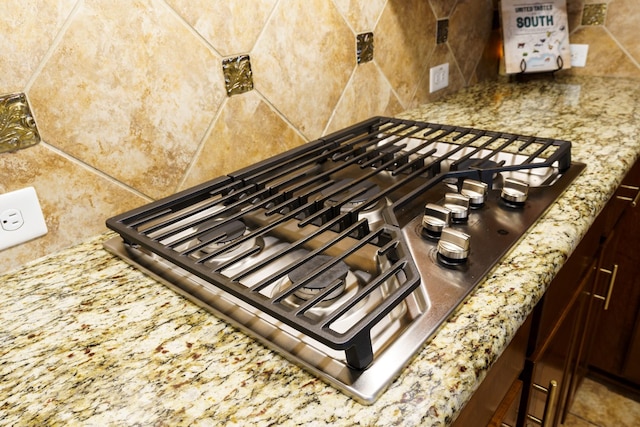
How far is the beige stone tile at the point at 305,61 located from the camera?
3.45 feet

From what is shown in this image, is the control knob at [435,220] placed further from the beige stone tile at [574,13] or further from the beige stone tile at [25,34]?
the beige stone tile at [574,13]

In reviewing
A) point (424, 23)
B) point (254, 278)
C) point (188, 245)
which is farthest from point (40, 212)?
point (424, 23)

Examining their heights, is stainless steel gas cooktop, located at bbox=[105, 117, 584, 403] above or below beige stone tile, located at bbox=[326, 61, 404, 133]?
below

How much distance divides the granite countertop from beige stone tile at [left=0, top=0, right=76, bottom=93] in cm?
30

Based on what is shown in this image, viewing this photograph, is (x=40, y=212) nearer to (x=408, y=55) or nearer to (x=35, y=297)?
(x=35, y=297)

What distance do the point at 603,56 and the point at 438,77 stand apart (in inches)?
26.3

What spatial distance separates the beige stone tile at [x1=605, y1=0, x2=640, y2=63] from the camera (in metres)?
1.64

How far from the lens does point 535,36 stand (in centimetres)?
169

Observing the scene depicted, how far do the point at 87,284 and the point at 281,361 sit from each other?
1.19 ft

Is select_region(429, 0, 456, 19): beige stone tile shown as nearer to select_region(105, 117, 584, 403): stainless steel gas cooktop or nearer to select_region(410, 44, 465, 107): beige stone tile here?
select_region(410, 44, 465, 107): beige stone tile

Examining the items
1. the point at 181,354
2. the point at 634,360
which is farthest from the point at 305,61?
the point at 634,360

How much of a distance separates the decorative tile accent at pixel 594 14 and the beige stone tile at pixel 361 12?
3.03 feet

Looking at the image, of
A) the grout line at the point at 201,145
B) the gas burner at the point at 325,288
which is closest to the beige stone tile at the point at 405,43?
the grout line at the point at 201,145

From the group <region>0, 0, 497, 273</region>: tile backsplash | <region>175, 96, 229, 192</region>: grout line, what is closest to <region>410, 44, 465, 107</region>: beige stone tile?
<region>0, 0, 497, 273</region>: tile backsplash
